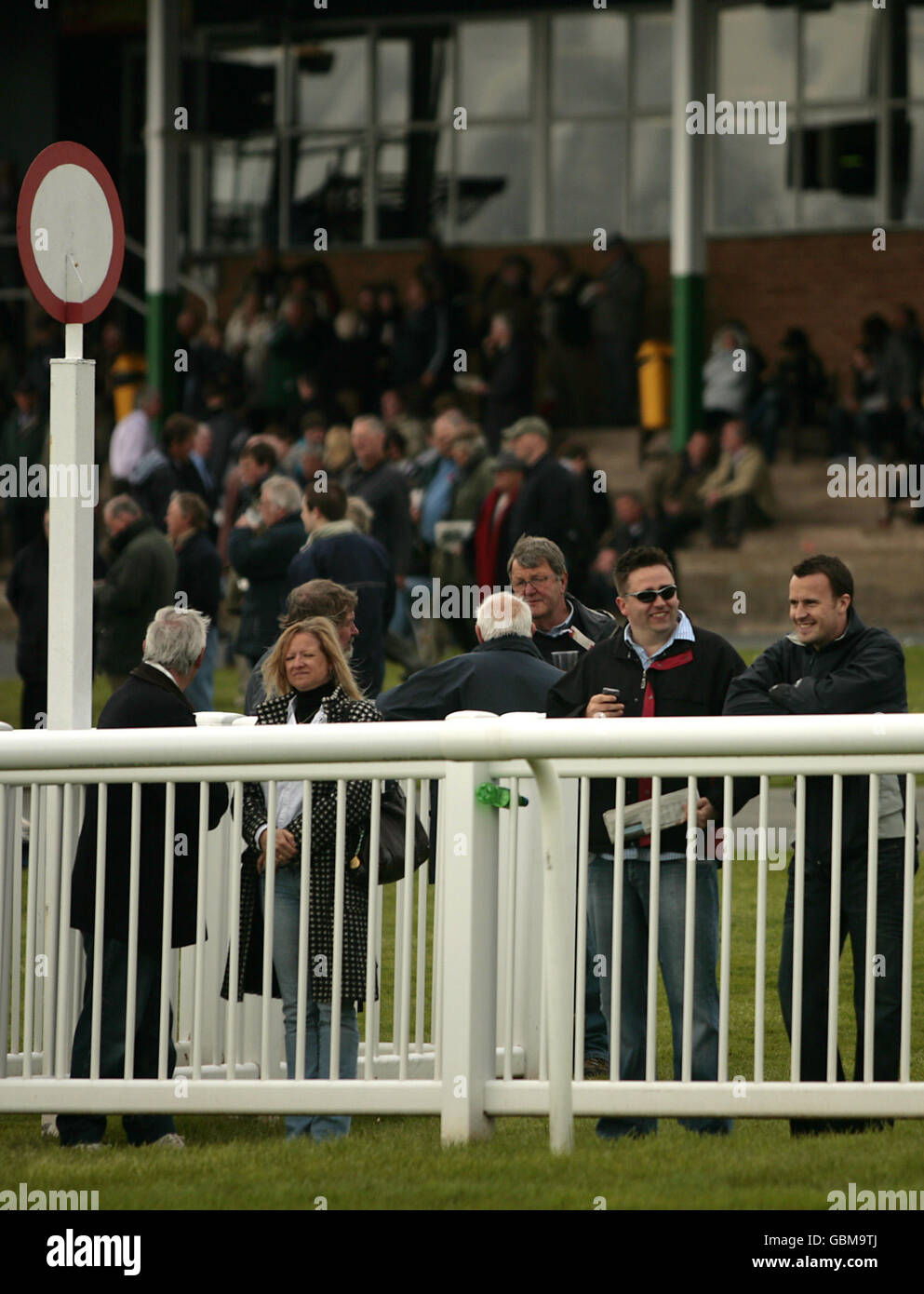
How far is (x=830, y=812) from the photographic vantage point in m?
5.43

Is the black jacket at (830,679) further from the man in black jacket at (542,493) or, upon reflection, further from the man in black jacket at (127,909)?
the man in black jacket at (542,493)

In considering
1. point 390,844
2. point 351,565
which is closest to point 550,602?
point 390,844

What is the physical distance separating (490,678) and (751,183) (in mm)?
19779

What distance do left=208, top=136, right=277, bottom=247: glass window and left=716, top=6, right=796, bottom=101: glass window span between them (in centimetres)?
615

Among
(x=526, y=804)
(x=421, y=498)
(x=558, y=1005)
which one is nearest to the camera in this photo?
(x=558, y=1005)

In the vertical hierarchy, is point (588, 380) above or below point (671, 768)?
above

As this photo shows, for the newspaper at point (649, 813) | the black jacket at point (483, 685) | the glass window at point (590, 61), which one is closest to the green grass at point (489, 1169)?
the newspaper at point (649, 813)

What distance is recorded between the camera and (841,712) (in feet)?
20.6

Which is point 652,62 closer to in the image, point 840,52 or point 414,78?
point 840,52

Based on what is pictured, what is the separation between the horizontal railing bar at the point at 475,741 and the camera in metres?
5.11

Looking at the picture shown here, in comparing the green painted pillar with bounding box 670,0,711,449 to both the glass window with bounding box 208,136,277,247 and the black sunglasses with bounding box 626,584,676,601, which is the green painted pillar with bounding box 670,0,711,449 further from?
the black sunglasses with bounding box 626,584,676,601

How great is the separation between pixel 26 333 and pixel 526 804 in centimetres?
2460

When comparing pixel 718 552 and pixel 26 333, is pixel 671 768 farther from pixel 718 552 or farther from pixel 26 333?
pixel 26 333
